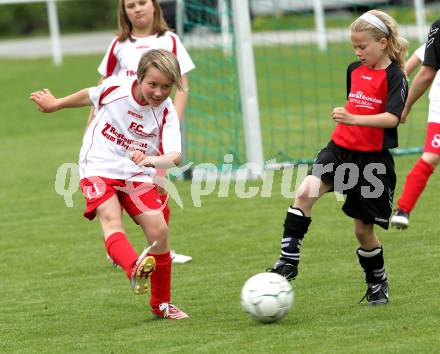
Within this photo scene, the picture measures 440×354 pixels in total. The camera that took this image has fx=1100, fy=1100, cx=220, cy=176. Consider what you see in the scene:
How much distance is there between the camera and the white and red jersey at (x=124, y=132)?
18.8 ft

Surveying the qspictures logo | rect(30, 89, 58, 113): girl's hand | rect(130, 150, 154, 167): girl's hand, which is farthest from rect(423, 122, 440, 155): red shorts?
the qspictures logo

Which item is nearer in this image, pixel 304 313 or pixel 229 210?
pixel 304 313

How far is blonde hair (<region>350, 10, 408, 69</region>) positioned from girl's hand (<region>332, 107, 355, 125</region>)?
0.54 m

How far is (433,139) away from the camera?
6121 millimetres

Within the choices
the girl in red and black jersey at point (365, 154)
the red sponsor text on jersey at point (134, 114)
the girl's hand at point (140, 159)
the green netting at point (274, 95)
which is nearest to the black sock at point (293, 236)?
the girl in red and black jersey at point (365, 154)

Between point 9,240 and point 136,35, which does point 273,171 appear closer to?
point 9,240

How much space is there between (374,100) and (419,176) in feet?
1.84

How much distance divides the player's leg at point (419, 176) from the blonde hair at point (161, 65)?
1.34 m

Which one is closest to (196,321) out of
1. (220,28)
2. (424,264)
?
(424,264)

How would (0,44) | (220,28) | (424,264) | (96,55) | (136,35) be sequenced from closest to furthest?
1. (424,264)
2. (136,35)
3. (220,28)
4. (96,55)
5. (0,44)

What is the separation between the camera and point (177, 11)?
10.8 m

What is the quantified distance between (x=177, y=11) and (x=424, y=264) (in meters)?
4.82

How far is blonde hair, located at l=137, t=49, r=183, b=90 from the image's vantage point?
18.0ft

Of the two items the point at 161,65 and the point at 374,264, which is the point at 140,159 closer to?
the point at 161,65
